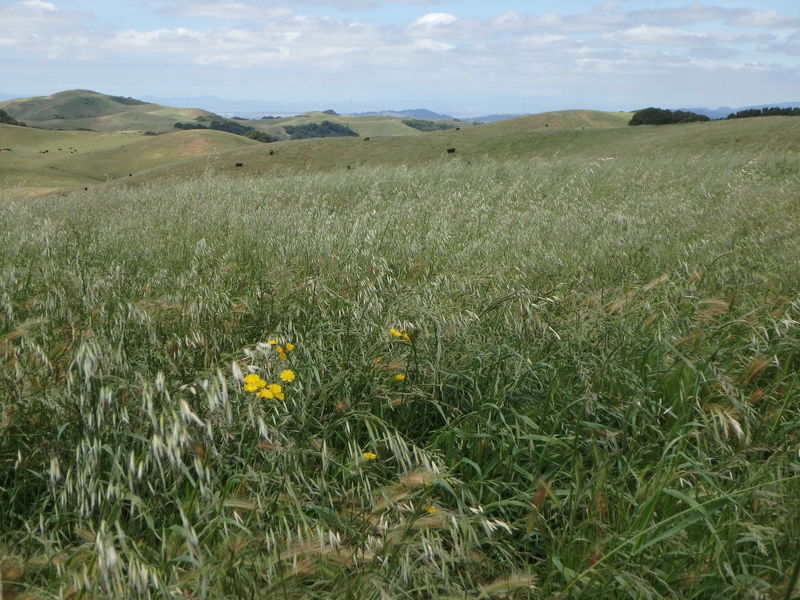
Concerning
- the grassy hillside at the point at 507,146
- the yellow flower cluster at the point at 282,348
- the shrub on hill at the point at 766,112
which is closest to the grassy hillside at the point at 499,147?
the grassy hillside at the point at 507,146

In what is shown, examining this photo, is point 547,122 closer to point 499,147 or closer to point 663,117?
point 663,117

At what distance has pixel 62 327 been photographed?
3574mm

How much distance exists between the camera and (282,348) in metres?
3.18

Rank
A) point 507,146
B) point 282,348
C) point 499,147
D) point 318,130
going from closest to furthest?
point 282,348 < point 499,147 < point 507,146 < point 318,130

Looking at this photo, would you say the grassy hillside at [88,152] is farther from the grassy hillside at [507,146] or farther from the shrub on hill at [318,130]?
the shrub on hill at [318,130]

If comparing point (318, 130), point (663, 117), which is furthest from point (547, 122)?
point (318, 130)

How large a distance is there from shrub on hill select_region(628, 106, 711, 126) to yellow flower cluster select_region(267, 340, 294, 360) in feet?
118

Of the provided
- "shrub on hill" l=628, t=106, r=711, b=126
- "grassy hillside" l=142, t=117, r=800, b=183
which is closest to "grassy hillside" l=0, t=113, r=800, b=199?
"grassy hillside" l=142, t=117, r=800, b=183

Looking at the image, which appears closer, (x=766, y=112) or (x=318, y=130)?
(x=766, y=112)

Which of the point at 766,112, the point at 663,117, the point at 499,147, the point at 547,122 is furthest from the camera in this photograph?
the point at 547,122

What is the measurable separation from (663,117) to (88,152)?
60.8 metres

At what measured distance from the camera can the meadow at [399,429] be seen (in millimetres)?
2029

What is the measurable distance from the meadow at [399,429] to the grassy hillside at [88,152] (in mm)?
49230

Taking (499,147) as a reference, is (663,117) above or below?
above
